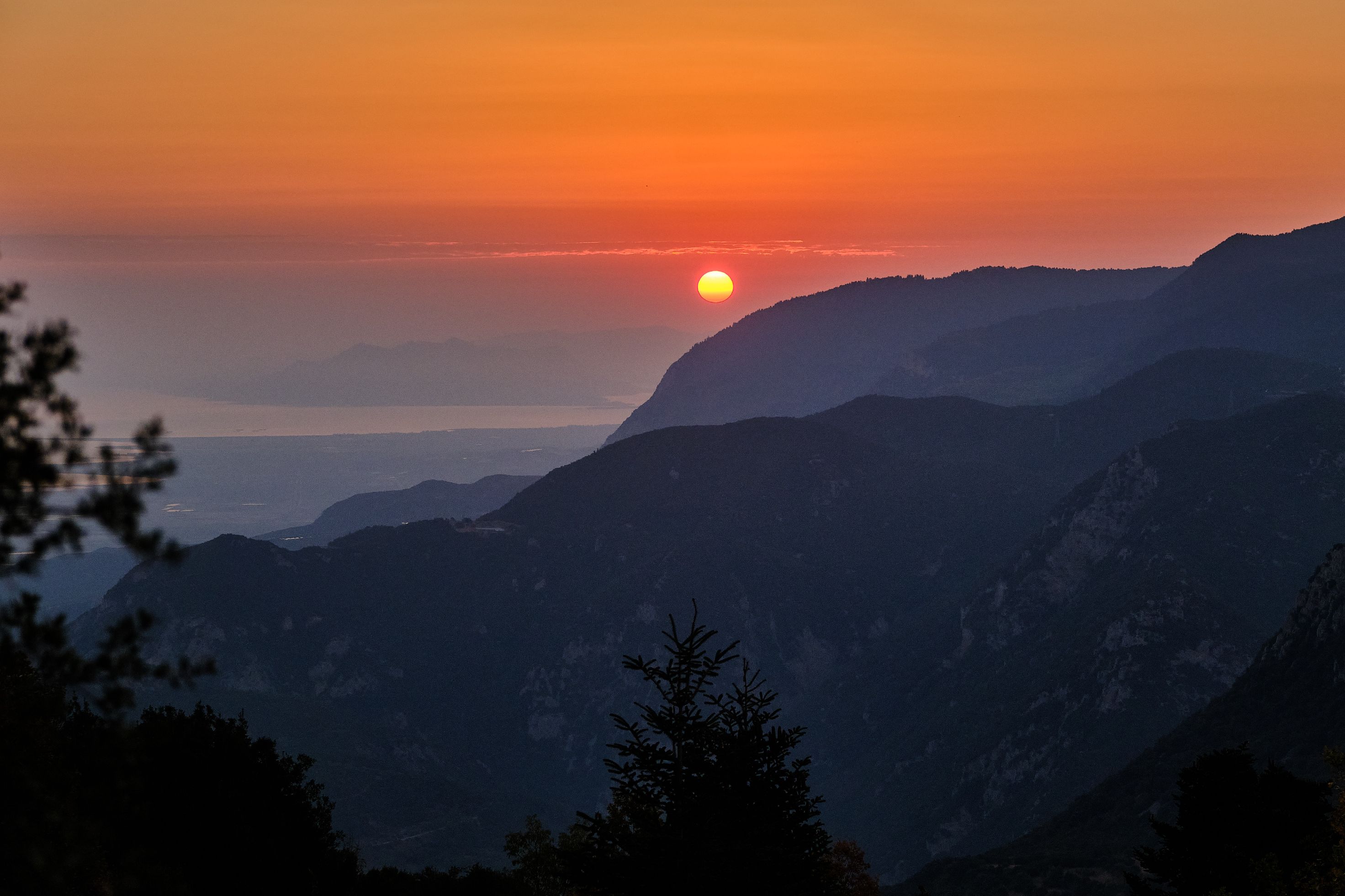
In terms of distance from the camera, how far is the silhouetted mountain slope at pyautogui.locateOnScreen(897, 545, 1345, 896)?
10825 centimetres

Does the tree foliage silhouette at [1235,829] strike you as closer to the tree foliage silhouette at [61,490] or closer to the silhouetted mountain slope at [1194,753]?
the tree foliage silhouette at [61,490]

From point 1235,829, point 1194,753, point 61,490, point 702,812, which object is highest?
point 61,490

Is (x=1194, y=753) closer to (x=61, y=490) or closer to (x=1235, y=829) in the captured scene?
(x=1235, y=829)

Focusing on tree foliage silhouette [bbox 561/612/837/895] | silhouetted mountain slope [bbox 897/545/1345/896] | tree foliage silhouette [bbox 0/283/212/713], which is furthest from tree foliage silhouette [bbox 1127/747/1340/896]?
silhouetted mountain slope [bbox 897/545/1345/896]

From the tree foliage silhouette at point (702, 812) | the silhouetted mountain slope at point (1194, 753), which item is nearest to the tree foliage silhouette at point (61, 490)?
the tree foliage silhouette at point (702, 812)

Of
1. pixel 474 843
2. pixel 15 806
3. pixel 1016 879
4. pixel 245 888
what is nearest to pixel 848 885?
pixel 245 888

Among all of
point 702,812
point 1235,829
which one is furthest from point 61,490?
point 1235,829

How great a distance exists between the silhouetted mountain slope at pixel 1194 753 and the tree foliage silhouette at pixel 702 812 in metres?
75.9

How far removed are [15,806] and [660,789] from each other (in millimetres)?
18260

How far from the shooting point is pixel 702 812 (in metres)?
33.3

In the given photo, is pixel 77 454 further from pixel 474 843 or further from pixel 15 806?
pixel 474 843

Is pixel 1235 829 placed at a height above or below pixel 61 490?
below

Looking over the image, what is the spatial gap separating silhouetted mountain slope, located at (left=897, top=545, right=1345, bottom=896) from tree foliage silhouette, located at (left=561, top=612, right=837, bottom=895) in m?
75.9

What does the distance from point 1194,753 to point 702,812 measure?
115 metres
